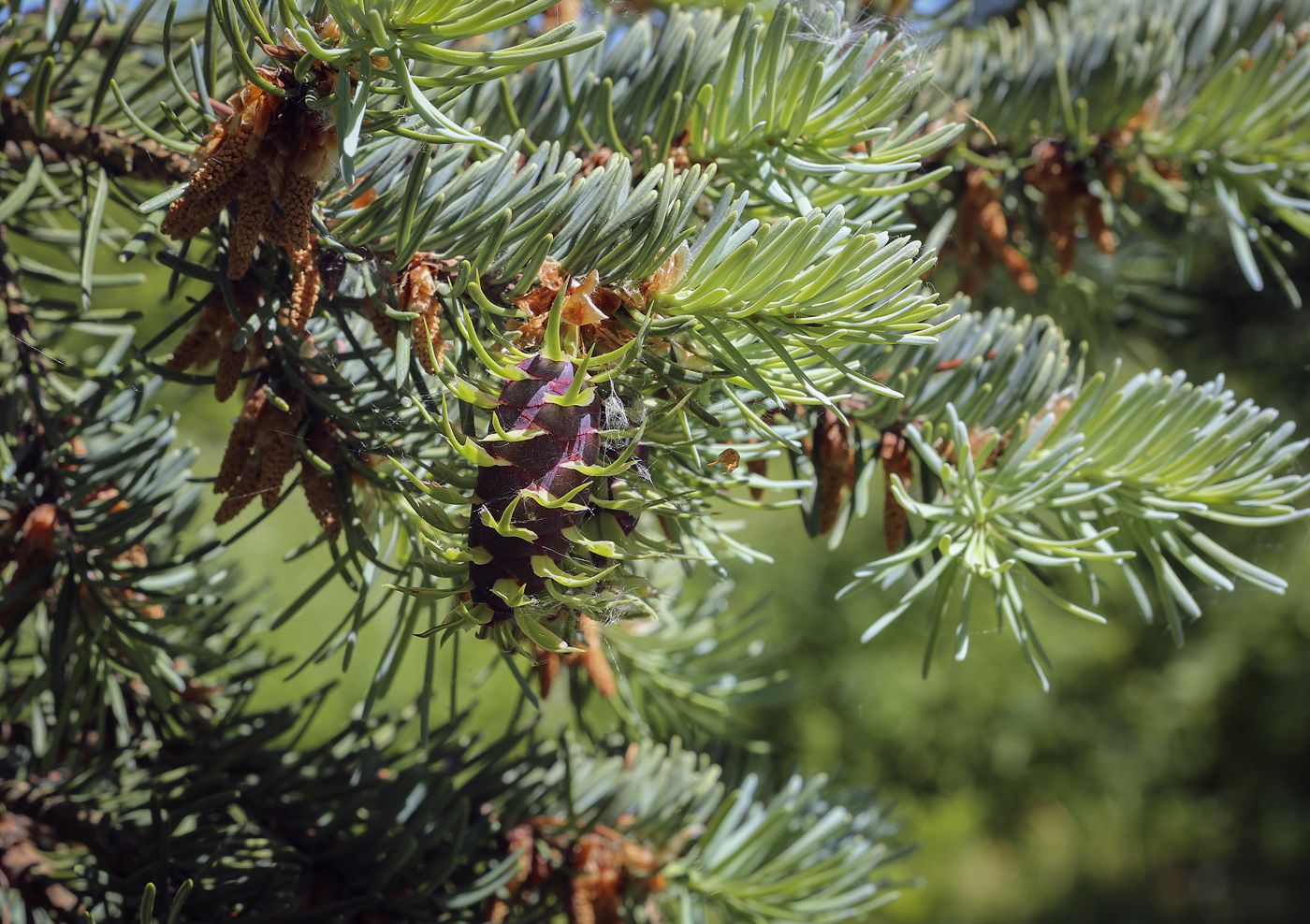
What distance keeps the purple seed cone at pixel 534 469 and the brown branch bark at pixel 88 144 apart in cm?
17

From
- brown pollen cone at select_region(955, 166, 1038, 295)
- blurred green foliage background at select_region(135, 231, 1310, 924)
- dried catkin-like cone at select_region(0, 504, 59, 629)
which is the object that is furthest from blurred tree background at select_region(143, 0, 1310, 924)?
brown pollen cone at select_region(955, 166, 1038, 295)

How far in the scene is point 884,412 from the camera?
358mm

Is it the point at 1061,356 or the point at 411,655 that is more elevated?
the point at 411,655

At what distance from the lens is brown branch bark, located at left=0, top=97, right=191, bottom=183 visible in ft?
1.05

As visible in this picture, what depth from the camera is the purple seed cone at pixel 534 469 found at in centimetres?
23

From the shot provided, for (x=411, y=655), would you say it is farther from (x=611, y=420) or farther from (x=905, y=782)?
(x=611, y=420)

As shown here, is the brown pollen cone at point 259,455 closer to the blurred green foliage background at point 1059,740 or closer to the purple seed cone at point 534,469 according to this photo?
the purple seed cone at point 534,469

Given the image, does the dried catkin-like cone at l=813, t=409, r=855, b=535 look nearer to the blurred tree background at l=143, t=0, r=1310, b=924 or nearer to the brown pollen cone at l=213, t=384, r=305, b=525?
the brown pollen cone at l=213, t=384, r=305, b=525

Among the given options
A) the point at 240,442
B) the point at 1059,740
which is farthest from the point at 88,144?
the point at 1059,740

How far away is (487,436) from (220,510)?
0.41 ft

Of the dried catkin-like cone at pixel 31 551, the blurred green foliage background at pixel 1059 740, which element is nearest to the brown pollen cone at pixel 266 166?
the dried catkin-like cone at pixel 31 551

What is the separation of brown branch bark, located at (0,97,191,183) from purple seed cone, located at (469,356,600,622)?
0.56ft

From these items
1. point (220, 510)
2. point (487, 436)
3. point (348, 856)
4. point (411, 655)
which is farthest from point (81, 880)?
point (411, 655)

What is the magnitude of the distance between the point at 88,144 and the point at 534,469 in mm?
248
